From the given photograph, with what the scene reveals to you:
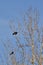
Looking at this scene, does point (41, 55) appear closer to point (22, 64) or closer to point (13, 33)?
point (22, 64)

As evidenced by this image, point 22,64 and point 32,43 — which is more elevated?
point 32,43

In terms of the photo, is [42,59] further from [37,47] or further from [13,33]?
[13,33]

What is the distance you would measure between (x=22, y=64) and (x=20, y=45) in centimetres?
95

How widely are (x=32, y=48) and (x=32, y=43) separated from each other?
0.24m

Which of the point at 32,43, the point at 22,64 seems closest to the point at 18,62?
the point at 22,64

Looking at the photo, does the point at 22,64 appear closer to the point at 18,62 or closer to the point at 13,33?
the point at 18,62

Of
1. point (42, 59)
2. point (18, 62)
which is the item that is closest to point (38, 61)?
point (42, 59)

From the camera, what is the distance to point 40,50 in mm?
11734

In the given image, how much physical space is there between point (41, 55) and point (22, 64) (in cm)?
98

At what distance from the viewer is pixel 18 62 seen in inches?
474

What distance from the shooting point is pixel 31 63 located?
11.6m

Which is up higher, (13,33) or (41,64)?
(13,33)

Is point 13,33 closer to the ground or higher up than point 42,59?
higher up

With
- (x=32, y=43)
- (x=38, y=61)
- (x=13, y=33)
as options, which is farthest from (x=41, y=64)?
(x=13, y=33)
